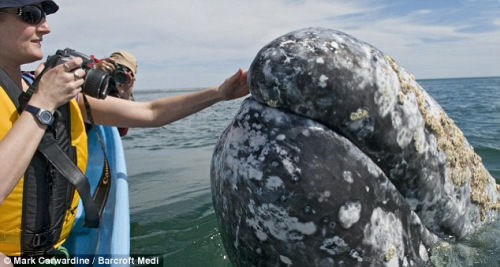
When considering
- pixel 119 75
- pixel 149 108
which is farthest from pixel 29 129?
pixel 119 75

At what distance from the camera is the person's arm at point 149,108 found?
3.74 metres

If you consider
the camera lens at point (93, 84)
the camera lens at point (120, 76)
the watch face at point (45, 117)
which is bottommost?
the watch face at point (45, 117)

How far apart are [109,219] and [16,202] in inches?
46.6

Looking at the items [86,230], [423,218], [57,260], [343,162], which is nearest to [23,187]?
[57,260]

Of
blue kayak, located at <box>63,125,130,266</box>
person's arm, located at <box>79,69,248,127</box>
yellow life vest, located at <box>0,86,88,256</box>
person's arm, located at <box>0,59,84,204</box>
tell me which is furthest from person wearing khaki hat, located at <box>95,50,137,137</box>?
person's arm, located at <box>0,59,84,204</box>

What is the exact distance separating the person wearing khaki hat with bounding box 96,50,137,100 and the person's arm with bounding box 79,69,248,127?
177 centimetres

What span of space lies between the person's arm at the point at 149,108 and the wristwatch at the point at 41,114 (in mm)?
1247

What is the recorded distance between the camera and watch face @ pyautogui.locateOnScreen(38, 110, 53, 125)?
8.03ft

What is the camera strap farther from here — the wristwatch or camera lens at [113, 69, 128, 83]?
camera lens at [113, 69, 128, 83]

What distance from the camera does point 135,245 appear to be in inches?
173

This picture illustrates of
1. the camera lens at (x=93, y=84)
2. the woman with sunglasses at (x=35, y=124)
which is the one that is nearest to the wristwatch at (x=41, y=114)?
the woman with sunglasses at (x=35, y=124)

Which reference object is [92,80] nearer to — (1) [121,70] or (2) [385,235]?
(2) [385,235]

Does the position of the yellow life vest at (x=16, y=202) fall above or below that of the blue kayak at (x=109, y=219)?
above

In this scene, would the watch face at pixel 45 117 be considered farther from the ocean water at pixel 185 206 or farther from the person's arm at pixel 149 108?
the ocean water at pixel 185 206
